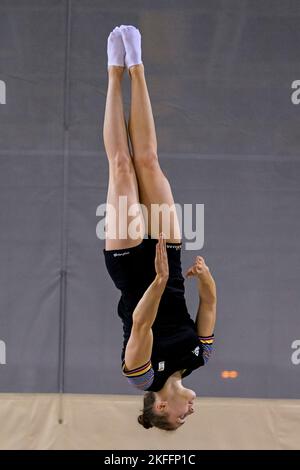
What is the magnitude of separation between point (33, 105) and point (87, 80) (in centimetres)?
27

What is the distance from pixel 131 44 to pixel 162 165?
2.66 ft

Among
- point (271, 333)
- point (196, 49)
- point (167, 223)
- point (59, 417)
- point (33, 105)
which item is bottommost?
point (59, 417)

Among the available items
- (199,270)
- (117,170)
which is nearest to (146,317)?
(199,270)

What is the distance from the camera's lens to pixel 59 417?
11.6 feet

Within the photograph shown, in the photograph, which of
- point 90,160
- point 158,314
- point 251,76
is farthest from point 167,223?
point 251,76

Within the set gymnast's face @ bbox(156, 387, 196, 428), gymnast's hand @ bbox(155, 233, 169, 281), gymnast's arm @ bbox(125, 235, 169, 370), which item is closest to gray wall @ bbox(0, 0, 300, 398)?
gymnast's face @ bbox(156, 387, 196, 428)

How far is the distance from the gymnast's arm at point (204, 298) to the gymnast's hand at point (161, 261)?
1.03 ft

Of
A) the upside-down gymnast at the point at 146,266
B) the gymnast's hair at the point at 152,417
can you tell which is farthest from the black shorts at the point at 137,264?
the gymnast's hair at the point at 152,417

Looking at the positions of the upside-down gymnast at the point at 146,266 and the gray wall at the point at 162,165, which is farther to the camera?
the gray wall at the point at 162,165

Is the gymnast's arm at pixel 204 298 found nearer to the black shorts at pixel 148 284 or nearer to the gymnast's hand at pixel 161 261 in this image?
the black shorts at pixel 148 284

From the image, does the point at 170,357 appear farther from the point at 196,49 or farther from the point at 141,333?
the point at 196,49

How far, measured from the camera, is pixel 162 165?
356 centimetres

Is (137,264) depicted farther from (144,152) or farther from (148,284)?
(144,152)

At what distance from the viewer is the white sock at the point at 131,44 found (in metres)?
2.85
